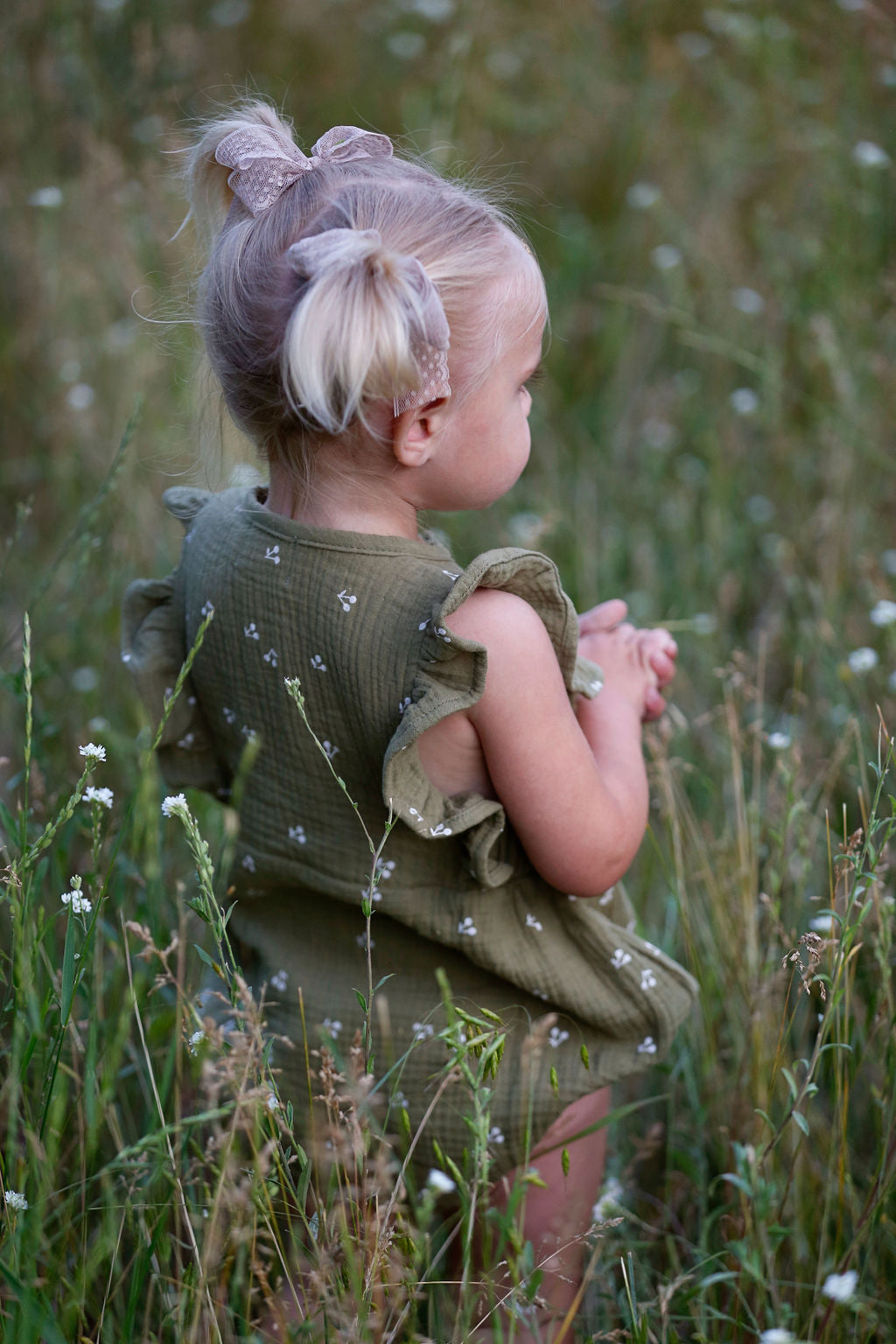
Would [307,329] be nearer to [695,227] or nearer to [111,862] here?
[111,862]

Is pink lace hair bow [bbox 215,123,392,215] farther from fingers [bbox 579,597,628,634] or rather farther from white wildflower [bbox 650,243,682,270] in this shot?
white wildflower [bbox 650,243,682,270]

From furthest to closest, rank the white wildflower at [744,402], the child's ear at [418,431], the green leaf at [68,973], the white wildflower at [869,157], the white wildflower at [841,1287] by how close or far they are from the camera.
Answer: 1. the white wildflower at [744,402]
2. the white wildflower at [869,157]
3. the child's ear at [418,431]
4. the green leaf at [68,973]
5. the white wildflower at [841,1287]

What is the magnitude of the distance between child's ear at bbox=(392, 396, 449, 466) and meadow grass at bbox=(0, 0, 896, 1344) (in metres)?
0.38

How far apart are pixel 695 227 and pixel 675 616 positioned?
5.42 feet

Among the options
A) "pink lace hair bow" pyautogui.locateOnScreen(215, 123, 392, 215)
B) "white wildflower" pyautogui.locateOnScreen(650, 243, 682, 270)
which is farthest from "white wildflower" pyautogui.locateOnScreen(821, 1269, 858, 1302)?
"white wildflower" pyautogui.locateOnScreen(650, 243, 682, 270)

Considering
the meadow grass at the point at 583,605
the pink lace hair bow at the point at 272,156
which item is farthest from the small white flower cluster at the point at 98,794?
the pink lace hair bow at the point at 272,156

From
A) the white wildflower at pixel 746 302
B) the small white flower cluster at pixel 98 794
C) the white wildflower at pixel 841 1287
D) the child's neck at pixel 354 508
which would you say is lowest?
the white wildflower at pixel 746 302

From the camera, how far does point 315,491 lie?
3.85ft

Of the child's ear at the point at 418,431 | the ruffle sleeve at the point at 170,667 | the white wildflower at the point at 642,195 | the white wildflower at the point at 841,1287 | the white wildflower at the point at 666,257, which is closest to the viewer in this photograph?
the white wildflower at the point at 841,1287

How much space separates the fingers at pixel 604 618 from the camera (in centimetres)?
144

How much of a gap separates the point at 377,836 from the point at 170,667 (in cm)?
35

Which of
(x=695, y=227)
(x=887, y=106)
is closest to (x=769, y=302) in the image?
(x=695, y=227)

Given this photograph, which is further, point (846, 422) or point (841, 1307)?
point (846, 422)

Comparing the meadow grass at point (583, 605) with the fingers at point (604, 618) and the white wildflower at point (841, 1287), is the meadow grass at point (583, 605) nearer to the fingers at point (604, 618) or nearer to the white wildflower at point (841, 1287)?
the white wildflower at point (841, 1287)
